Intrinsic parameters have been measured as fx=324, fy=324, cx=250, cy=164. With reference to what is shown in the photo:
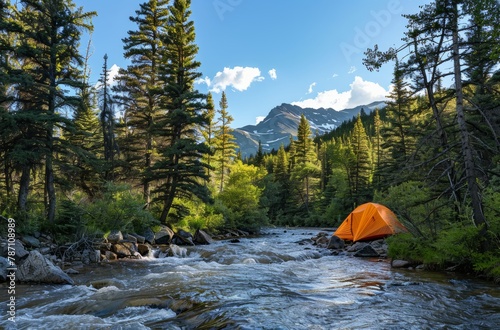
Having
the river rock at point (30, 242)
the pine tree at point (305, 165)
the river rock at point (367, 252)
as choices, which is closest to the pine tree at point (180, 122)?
the river rock at point (30, 242)

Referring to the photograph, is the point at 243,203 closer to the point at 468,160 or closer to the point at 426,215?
the point at 426,215

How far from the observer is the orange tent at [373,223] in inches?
617

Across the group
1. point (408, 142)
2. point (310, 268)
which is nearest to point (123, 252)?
point (310, 268)

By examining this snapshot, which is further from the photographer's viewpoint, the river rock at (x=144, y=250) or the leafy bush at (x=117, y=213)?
the leafy bush at (x=117, y=213)

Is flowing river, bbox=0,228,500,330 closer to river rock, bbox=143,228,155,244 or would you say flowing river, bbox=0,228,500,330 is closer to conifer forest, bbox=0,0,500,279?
conifer forest, bbox=0,0,500,279

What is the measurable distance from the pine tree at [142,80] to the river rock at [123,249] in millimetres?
10870

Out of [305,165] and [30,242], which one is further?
[305,165]

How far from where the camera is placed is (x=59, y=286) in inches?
315

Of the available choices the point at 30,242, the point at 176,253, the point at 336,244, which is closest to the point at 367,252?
the point at 336,244

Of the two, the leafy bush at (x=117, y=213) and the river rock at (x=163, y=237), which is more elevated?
the leafy bush at (x=117, y=213)

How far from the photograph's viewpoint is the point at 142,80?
83.2 feet

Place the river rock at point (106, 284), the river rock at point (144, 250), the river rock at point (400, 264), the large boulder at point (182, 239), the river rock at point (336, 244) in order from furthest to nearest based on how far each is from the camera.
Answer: the large boulder at point (182, 239), the river rock at point (336, 244), the river rock at point (144, 250), the river rock at point (400, 264), the river rock at point (106, 284)

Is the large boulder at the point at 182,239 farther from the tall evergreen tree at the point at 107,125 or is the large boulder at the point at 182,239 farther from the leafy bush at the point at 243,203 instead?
the leafy bush at the point at 243,203

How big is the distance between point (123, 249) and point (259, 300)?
8462 millimetres
